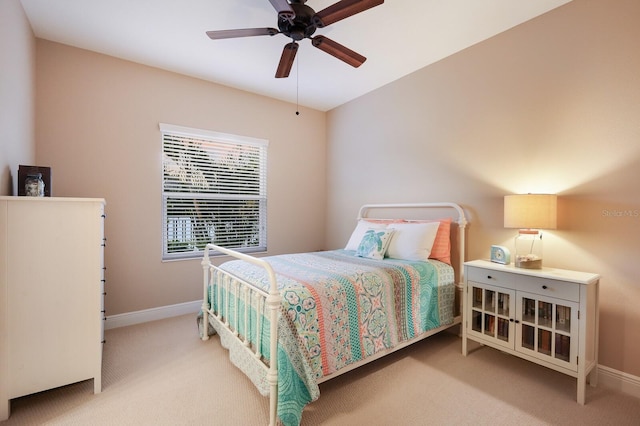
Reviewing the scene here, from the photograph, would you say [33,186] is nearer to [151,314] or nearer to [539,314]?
[151,314]

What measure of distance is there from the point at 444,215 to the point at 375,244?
815mm

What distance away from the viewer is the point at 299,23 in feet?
6.39

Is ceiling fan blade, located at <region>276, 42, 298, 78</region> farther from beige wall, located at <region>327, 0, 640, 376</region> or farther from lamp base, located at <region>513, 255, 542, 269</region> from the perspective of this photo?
lamp base, located at <region>513, 255, 542, 269</region>

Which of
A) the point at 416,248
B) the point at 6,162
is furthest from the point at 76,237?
the point at 416,248

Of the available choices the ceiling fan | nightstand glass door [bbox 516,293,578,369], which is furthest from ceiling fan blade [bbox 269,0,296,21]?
nightstand glass door [bbox 516,293,578,369]

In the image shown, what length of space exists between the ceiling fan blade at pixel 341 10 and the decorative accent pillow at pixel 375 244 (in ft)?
5.97

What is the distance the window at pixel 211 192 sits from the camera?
341cm

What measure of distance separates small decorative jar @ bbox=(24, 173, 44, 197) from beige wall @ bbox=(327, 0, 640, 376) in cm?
320

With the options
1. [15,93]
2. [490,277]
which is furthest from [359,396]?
[15,93]

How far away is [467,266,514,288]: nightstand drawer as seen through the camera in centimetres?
223

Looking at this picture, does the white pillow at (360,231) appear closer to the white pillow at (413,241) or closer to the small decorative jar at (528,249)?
the white pillow at (413,241)

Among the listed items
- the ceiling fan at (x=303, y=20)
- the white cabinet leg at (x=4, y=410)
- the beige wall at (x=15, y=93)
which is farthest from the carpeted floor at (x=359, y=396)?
the ceiling fan at (x=303, y=20)

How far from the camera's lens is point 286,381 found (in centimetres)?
160

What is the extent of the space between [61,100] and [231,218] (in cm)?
198
